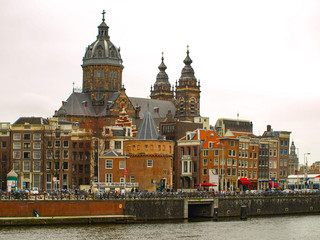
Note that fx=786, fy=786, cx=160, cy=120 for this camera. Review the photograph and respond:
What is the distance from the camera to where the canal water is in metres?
87.6

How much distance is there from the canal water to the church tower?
88.1m

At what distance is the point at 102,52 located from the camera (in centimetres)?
18700

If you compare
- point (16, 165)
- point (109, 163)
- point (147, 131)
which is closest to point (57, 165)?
point (16, 165)

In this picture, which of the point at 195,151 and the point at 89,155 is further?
the point at 195,151

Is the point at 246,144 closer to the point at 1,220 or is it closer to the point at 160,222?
the point at 160,222

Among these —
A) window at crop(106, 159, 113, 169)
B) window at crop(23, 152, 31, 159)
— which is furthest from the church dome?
window at crop(106, 159, 113, 169)

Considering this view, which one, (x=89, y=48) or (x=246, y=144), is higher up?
(x=89, y=48)

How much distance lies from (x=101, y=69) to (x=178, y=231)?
99.5m

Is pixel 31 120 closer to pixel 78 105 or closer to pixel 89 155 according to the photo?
pixel 89 155

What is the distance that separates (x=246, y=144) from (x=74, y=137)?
34.2 m

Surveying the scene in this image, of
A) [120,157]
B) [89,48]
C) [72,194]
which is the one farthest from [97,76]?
[72,194]

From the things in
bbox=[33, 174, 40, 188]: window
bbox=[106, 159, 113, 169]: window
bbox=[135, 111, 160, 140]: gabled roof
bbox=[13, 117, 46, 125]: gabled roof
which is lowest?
bbox=[33, 174, 40, 188]: window

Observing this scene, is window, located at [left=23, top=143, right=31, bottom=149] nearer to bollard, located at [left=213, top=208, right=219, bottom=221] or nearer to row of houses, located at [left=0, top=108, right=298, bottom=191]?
row of houses, located at [left=0, top=108, right=298, bottom=191]

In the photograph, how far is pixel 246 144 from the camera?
156 meters
